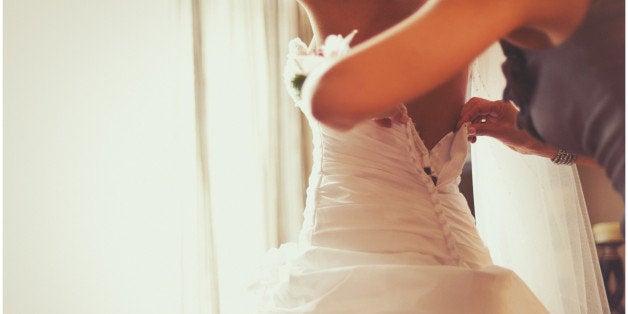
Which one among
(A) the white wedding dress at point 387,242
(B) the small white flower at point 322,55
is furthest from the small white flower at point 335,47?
(A) the white wedding dress at point 387,242

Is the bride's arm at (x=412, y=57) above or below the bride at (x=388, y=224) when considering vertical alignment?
above

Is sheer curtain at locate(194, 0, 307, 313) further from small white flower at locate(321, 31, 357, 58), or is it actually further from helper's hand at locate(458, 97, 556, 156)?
small white flower at locate(321, 31, 357, 58)

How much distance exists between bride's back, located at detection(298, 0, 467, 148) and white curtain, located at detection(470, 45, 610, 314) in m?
0.69

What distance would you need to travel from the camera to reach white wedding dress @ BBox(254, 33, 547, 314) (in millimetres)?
896

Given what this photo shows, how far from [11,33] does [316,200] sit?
5.18ft

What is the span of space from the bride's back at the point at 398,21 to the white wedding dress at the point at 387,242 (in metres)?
0.03

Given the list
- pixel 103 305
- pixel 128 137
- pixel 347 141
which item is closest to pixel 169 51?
pixel 128 137

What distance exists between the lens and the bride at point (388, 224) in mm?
898

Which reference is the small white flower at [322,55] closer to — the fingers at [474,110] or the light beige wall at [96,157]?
the fingers at [474,110]

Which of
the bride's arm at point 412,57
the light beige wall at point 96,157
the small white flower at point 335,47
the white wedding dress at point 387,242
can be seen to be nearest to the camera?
the bride's arm at point 412,57

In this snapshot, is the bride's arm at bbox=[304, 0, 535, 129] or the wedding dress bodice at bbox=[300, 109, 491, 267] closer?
the bride's arm at bbox=[304, 0, 535, 129]

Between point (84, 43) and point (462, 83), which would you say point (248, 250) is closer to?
point (84, 43)

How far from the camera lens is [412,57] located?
19.8 inches

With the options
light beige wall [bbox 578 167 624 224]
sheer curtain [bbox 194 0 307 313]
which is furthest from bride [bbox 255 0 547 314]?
light beige wall [bbox 578 167 624 224]
